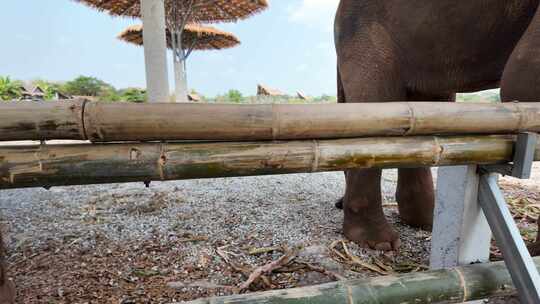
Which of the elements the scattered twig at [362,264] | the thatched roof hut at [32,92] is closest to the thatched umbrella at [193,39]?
the thatched roof hut at [32,92]

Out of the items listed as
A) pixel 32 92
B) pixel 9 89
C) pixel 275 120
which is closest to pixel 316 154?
pixel 275 120

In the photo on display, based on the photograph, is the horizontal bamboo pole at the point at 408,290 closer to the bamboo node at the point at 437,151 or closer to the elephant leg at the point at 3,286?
the bamboo node at the point at 437,151

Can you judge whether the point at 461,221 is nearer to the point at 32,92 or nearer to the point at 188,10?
the point at 188,10

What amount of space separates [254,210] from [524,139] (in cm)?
182

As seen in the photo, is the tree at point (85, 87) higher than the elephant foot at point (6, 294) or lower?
higher

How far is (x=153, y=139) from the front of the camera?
86 cm

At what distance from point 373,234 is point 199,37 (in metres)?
12.1

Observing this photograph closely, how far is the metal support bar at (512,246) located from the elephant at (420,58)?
382mm

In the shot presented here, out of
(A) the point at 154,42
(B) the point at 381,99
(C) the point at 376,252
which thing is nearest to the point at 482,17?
(B) the point at 381,99

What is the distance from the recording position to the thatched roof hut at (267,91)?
52.6ft

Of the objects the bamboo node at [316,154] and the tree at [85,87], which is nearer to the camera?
the bamboo node at [316,154]

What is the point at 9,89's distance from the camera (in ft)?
37.9

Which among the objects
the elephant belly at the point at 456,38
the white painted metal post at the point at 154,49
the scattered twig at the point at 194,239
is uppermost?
the white painted metal post at the point at 154,49

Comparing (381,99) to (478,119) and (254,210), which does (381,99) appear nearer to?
(478,119)
